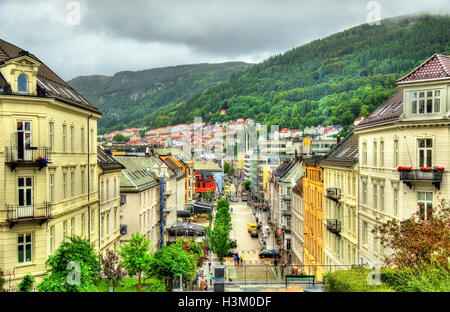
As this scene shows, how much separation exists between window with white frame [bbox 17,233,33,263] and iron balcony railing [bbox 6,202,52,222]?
37.9 inches

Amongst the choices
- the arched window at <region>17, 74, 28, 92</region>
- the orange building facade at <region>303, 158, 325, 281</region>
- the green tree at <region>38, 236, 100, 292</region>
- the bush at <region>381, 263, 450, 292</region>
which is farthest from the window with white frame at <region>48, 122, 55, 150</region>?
the orange building facade at <region>303, 158, 325, 281</region>

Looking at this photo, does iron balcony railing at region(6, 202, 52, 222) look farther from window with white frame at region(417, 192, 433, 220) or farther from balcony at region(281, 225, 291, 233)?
balcony at region(281, 225, 291, 233)

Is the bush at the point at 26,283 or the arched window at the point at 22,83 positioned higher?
the arched window at the point at 22,83

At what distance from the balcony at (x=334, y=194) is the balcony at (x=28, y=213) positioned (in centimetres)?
2378

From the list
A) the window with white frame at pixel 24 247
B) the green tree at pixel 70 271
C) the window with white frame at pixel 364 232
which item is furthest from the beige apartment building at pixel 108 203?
the window with white frame at pixel 364 232

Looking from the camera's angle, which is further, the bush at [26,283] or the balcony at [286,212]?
the balcony at [286,212]

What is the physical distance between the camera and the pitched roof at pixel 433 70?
25.0 meters

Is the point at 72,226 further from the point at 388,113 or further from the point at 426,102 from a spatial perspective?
the point at 426,102

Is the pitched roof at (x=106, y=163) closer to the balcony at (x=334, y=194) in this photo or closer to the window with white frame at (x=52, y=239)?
the window with white frame at (x=52, y=239)

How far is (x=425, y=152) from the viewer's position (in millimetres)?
25422

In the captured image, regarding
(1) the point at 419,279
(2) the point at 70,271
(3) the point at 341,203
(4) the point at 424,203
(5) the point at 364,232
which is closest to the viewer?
(1) the point at 419,279

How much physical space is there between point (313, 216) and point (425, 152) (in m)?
25.5

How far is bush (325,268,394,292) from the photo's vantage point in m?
17.5

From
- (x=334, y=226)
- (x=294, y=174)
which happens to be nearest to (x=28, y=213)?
(x=334, y=226)
